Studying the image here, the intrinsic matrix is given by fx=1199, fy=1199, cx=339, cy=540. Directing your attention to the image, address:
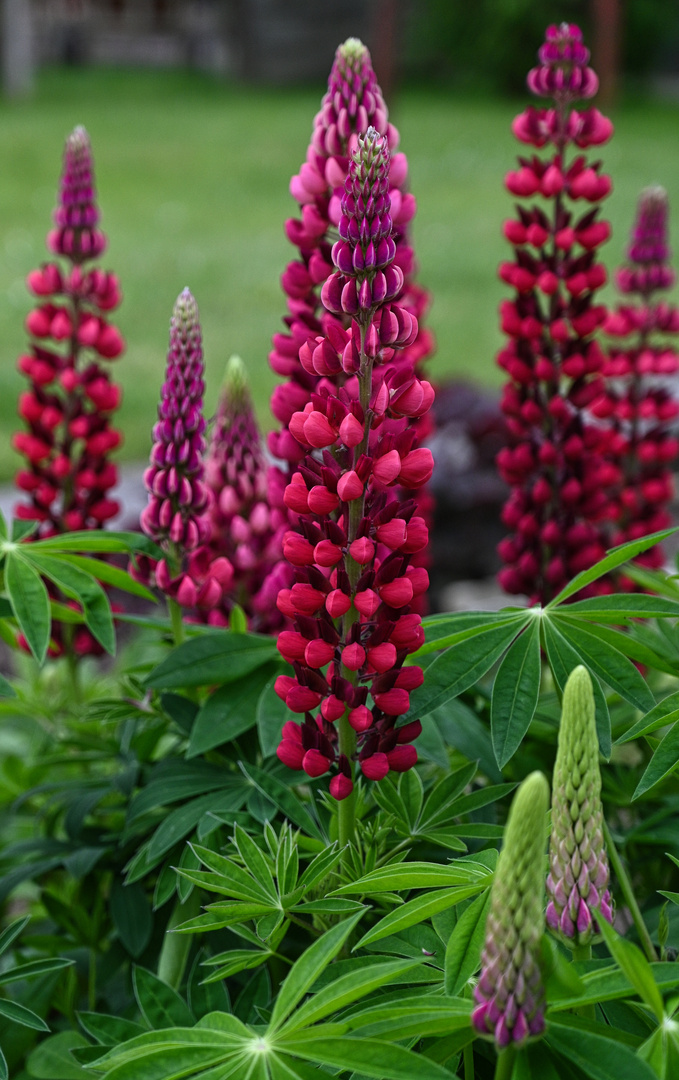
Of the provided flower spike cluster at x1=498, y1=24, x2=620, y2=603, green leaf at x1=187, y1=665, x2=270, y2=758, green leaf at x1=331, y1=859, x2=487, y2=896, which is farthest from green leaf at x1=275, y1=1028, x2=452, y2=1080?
flower spike cluster at x1=498, y1=24, x2=620, y2=603

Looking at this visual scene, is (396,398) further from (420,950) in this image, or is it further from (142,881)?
(142,881)

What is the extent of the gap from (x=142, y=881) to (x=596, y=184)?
46.0 inches

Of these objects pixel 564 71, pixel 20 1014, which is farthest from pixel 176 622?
pixel 564 71

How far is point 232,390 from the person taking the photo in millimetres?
1826

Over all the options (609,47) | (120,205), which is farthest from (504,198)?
(609,47)

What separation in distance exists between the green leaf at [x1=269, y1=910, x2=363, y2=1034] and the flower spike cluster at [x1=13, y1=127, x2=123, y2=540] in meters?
1.18

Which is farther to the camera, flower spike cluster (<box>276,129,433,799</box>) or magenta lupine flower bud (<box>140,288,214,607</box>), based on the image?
magenta lupine flower bud (<box>140,288,214,607</box>)

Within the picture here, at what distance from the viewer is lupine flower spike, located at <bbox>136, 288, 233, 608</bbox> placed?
1.40m

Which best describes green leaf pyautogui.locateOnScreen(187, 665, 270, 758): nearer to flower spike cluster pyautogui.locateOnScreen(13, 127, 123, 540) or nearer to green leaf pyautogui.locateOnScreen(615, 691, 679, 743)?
green leaf pyautogui.locateOnScreen(615, 691, 679, 743)

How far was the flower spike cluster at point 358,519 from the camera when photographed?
1076 mm

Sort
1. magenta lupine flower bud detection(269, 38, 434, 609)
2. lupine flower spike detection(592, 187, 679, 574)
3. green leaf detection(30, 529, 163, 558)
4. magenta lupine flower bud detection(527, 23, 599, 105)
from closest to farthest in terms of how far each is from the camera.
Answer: magenta lupine flower bud detection(269, 38, 434, 609) → green leaf detection(30, 529, 163, 558) → magenta lupine flower bud detection(527, 23, 599, 105) → lupine flower spike detection(592, 187, 679, 574)

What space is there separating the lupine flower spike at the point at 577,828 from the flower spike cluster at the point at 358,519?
0.86ft

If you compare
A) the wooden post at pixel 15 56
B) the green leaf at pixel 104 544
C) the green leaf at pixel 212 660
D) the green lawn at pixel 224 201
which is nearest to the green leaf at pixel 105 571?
the green leaf at pixel 104 544

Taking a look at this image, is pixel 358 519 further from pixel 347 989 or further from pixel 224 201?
pixel 224 201
